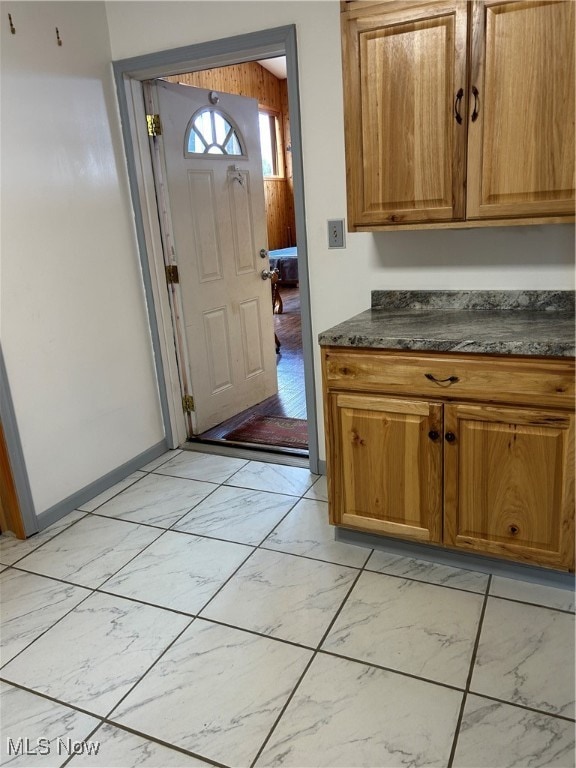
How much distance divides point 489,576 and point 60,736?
147cm

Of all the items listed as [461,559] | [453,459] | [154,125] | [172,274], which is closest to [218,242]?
[172,274]

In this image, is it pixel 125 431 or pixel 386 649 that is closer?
pixel 386 649

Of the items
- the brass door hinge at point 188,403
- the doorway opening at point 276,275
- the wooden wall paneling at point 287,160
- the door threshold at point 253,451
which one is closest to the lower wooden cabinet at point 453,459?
the door threshold at point 253,451

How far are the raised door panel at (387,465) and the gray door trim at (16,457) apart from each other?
136 cm

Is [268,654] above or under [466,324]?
under

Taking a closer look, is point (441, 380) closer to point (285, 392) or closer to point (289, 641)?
point (289, 641)

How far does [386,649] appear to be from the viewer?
1749mm

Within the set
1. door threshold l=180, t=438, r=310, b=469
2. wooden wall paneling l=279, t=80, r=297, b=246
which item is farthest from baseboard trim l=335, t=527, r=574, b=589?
wooden wall paneling l=279, t=80, r=297, b=246

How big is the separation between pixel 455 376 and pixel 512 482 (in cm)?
40

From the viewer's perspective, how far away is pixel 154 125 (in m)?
2.98

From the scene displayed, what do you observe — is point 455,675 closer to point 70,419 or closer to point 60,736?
point 60,736

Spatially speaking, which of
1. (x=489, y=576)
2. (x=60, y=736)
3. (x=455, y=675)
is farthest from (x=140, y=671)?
(x=489, y=576)

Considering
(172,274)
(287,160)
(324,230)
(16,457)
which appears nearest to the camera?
(16,457)

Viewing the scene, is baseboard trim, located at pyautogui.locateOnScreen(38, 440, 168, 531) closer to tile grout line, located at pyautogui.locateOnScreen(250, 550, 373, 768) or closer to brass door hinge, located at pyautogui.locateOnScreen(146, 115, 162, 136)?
tile grout line, located at pyautogui.locateOnScreen(250, 550, 373, 768)
